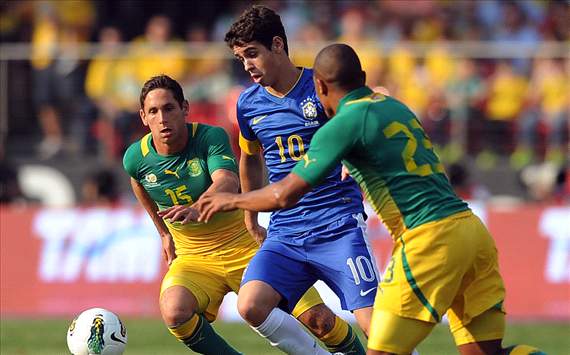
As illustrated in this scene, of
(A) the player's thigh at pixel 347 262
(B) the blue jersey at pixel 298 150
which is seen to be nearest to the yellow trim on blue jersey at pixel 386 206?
(A) the player's thigh at pixel 347 262

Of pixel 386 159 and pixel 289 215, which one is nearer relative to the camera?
pixel 386 159

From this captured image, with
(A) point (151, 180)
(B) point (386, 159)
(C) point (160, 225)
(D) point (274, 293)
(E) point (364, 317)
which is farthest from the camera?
(C) point (160, 225)

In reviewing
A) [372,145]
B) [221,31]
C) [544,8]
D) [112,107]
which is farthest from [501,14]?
[372,145]

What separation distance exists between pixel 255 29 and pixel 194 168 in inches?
52.1

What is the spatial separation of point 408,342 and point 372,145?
1166mm

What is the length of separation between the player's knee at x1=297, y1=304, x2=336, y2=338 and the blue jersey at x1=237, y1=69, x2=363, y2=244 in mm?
635

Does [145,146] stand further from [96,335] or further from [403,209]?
[403,209]

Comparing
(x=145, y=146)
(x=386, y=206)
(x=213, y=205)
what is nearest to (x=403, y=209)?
(x=386, y=206)

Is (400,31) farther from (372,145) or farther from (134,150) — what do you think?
(372,145)

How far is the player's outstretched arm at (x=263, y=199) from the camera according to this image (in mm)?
7004

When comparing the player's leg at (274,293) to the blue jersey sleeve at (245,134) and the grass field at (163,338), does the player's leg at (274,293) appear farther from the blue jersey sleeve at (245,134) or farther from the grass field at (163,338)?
the grass field at (163,338)

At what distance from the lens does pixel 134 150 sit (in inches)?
368

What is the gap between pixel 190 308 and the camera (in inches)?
350

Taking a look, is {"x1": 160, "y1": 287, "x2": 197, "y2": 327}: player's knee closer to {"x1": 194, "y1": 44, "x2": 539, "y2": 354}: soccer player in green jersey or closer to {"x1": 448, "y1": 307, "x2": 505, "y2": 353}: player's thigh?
{"x1": 194, "y1": 44, "x2": 539, "y2": 354}: soccer player in green jersey
